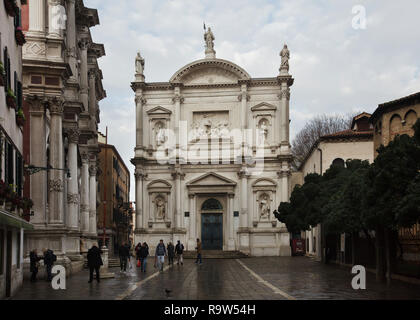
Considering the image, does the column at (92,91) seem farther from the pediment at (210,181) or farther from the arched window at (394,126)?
the arched window at (394,126)

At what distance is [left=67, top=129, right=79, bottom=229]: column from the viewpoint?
35.2m

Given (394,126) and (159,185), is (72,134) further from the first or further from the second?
(159,185)

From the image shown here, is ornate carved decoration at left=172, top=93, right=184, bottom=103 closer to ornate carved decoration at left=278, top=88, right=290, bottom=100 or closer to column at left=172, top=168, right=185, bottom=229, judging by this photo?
column at left=172, top=168, right=185, bottom=229

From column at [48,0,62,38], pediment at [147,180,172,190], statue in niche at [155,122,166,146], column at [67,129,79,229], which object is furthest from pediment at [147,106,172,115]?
column at [48,0,62,38]

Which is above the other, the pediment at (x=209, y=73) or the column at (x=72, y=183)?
the pediment at (x=209, y=73)

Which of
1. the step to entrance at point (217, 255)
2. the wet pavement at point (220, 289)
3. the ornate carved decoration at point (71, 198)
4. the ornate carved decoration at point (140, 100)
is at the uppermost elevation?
the ornate carved decoration at point (140, 100)

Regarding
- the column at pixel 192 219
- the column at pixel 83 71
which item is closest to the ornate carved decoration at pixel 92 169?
the column at pixel 83 71

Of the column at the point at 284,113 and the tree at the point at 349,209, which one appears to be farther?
the column at the point at 284,113

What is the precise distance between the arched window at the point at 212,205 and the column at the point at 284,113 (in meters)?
8.33

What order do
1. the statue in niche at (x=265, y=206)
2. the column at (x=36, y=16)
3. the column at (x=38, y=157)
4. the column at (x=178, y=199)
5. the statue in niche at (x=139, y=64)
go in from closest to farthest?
1. the column at (x=38, y=157)
2. the column at (x=36, y=16)
3. the column at (x=178, y=199)
4. the statue in niche at (x=265, y=206)
5. the statue in niche at (x=139, y=64)

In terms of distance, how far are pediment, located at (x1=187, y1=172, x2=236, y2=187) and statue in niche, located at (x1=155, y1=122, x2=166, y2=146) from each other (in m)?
4.86

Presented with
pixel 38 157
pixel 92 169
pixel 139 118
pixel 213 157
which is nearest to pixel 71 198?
pixel 38 157

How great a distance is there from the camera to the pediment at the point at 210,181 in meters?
59.8
